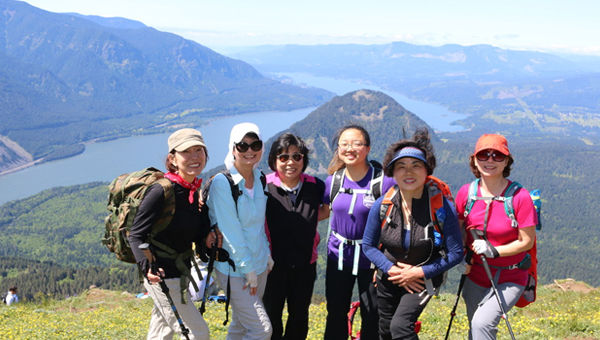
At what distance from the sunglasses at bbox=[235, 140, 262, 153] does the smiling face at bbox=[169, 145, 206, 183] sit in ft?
1.73

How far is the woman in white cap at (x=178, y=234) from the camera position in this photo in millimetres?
5355

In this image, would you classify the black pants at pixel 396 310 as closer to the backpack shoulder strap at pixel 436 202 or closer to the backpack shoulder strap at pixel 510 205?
the backpack shoulder strap at pixel 436 202

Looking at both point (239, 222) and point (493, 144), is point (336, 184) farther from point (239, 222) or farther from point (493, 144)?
point (493, 144)

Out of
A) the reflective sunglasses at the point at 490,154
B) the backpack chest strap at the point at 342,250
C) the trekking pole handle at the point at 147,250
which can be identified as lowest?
the backpack chest strap at the point at 342,250

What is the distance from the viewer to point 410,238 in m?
5.54

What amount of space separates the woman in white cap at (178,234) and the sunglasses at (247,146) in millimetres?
509

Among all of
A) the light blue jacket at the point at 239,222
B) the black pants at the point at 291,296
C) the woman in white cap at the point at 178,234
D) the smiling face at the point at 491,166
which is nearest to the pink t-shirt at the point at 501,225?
the smiling face at the point at 491,166

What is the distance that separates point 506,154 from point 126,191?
198 inches

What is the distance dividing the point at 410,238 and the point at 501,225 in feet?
4.03

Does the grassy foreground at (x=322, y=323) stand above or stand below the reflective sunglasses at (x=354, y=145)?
below

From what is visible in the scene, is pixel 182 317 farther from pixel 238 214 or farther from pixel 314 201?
pixel 314 201

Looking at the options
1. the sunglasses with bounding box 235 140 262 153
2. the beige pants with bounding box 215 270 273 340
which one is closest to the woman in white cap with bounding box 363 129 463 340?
the beige pants with bounding box 215 270 273 340

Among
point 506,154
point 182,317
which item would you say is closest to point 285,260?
point 182,317

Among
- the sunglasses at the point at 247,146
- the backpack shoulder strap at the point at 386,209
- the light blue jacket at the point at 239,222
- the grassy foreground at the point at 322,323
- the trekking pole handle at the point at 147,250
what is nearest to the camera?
the trekking pole handle at the point at 147,250
